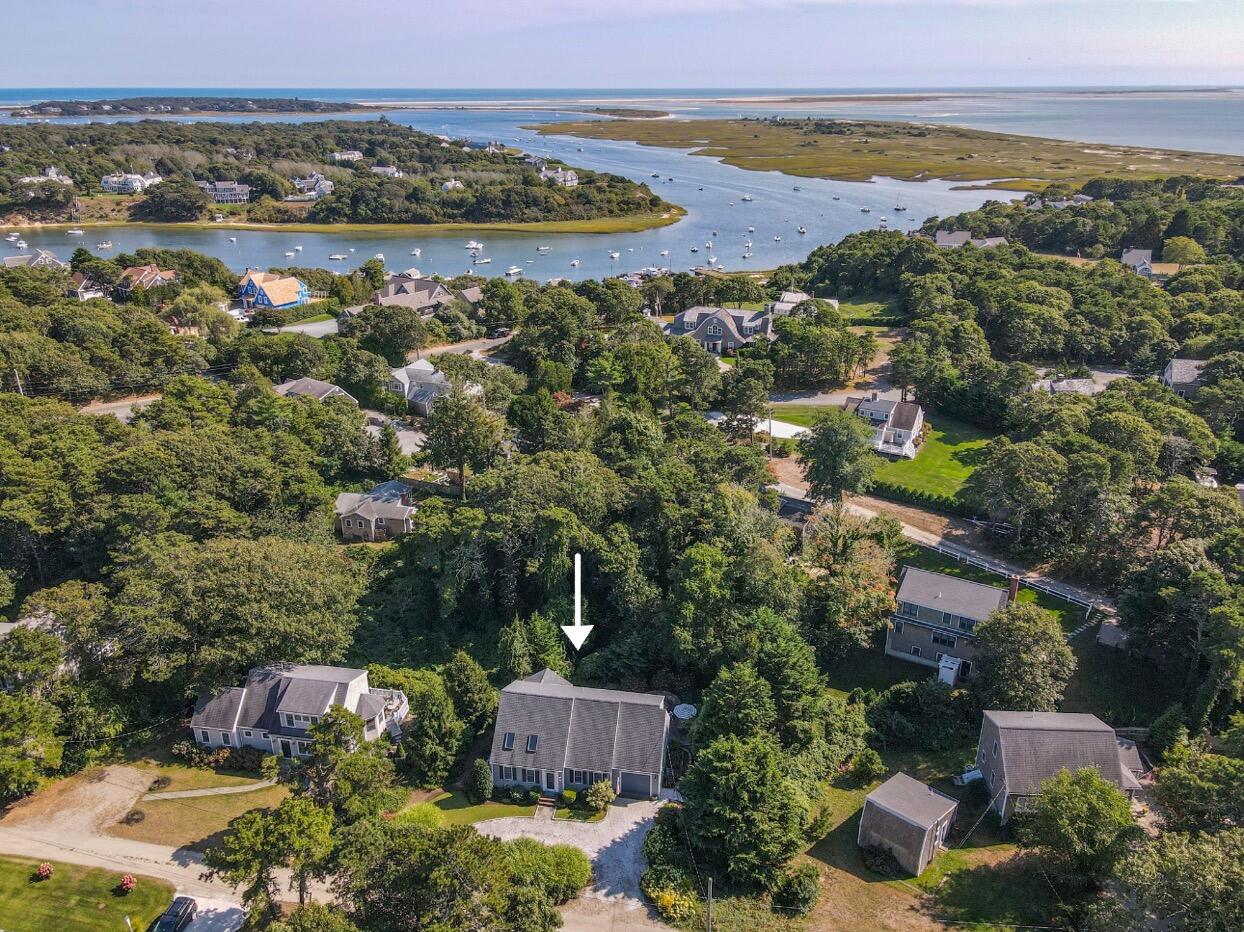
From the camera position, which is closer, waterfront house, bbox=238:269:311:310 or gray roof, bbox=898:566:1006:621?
gray roof, bbox=898:566:1006:621

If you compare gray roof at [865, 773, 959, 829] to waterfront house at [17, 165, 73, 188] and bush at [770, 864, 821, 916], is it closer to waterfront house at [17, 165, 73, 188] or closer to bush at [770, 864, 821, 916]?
bush at [770, 864, 821, 916]

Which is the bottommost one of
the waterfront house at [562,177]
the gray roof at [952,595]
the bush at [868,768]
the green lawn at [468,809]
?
the green lawn at [468,809]

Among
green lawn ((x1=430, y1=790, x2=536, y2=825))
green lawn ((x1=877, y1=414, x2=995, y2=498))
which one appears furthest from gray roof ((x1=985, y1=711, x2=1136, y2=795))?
green lawn ((x1=877, y1=414, x2=995, y2=498))

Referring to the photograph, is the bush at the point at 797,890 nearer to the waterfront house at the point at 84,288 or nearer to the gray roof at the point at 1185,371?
the gray roof at the point at 1185,371

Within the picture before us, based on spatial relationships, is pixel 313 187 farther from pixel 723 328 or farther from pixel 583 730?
pixel 583 730

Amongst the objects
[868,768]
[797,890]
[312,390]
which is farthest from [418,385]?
[797,890]

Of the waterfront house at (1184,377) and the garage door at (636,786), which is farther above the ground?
the waterfront house at (1184,377)

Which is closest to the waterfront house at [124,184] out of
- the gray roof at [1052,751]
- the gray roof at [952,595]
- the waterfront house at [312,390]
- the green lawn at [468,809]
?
the waterfront house at [312,390]
